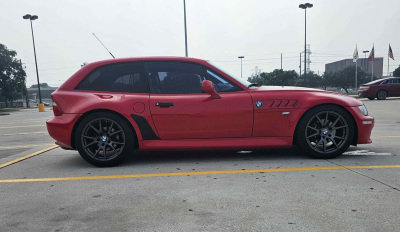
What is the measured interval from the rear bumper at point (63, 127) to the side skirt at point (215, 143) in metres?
0.95

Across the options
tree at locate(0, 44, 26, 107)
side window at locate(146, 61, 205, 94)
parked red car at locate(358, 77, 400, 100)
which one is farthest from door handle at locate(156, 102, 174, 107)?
tree at locate(0, 44, 26, 107)

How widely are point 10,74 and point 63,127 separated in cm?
4936

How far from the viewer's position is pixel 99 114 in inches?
153

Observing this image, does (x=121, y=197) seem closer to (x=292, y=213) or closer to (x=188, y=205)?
(x=188, y=205)

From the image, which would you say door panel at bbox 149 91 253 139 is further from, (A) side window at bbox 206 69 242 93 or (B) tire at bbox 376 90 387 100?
(B) tire at bbox 376 90 387 100

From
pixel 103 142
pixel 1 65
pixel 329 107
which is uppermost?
pixel 1 65

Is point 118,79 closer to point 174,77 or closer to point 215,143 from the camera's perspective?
point 174,77

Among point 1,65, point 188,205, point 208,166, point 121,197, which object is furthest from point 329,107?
point 1,65

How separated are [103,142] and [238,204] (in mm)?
2176

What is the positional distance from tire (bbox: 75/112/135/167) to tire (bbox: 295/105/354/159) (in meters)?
2.31

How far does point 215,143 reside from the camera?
154 inches

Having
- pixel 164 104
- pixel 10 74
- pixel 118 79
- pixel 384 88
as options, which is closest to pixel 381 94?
pixel 384 88

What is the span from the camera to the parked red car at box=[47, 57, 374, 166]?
12.7 feet

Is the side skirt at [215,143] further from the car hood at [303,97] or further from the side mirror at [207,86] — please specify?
the side mirror at [207,86]
